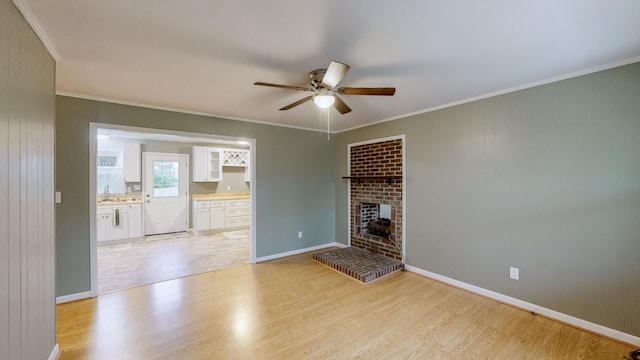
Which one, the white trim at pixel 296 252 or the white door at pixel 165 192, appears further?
the white door at pixel 165 192

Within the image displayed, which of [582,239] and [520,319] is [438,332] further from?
[582,239]

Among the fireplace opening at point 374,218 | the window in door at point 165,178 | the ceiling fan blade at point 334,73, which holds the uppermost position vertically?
the ceiling fan blade at point 334,73

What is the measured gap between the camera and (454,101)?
316 centimetres

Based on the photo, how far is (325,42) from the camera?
1.80m

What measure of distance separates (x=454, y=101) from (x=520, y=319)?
2491 millimetres

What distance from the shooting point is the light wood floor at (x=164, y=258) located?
3.47m

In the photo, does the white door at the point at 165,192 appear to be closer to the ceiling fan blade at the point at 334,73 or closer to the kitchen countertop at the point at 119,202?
the kitchen countertop at the point at 119,202

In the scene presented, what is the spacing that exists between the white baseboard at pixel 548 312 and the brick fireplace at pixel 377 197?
0.87m

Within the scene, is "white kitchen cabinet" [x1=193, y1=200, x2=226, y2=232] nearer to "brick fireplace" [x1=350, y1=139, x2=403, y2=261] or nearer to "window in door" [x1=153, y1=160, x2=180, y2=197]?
"window in door" [x1=153, y1=160, x2=180, y2=197]

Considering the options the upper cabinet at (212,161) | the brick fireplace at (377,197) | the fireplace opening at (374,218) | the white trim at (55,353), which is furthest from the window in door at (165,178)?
the fireplace opening at (374,218)

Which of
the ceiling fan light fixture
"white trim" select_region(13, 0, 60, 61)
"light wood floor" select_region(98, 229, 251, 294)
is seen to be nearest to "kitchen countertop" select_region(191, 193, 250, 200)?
"light wood floor" select_region(98, 229, 251, 294)

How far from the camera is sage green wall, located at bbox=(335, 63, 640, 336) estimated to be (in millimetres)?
2143

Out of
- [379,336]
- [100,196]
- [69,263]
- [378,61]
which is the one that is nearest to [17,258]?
[69,263]

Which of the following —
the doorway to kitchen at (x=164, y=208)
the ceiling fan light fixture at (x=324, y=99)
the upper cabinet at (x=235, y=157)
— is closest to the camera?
the ceiling fan light fixture at (x=324, y=99)
